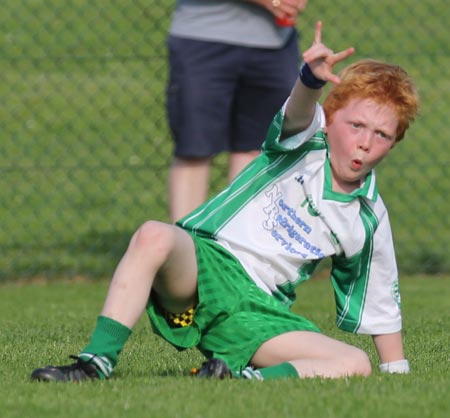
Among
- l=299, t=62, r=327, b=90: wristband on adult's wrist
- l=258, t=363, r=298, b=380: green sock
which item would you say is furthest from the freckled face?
l=258, t=363, r=298, b=380: green sock

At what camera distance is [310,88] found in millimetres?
4320

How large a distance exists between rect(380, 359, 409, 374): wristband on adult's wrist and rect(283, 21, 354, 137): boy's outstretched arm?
846mm

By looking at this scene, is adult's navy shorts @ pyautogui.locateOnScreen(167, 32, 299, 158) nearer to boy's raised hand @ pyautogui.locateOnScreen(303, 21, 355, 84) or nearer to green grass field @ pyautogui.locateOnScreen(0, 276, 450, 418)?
green grass field @ pyautogui.locateOnScreen(0, 276, 450, 418)

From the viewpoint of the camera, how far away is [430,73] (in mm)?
12477

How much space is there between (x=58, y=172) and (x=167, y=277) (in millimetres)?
6172

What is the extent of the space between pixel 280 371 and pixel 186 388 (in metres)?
0.44

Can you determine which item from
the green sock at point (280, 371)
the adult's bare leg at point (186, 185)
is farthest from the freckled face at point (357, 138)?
the adult's bare leg at point (186, 185)

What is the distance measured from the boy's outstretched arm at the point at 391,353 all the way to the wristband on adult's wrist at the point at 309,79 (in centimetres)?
93

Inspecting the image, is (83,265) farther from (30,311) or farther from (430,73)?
(430,73)

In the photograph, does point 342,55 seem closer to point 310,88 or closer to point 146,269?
point 310,88

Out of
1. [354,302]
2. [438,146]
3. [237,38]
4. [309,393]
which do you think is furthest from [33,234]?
[309,393]

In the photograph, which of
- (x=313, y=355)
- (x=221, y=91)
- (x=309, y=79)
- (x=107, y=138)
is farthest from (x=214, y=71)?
(x=107, y=138)

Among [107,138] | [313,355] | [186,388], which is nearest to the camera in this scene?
[186,388]

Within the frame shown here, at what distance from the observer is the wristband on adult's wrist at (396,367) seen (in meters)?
4.53
